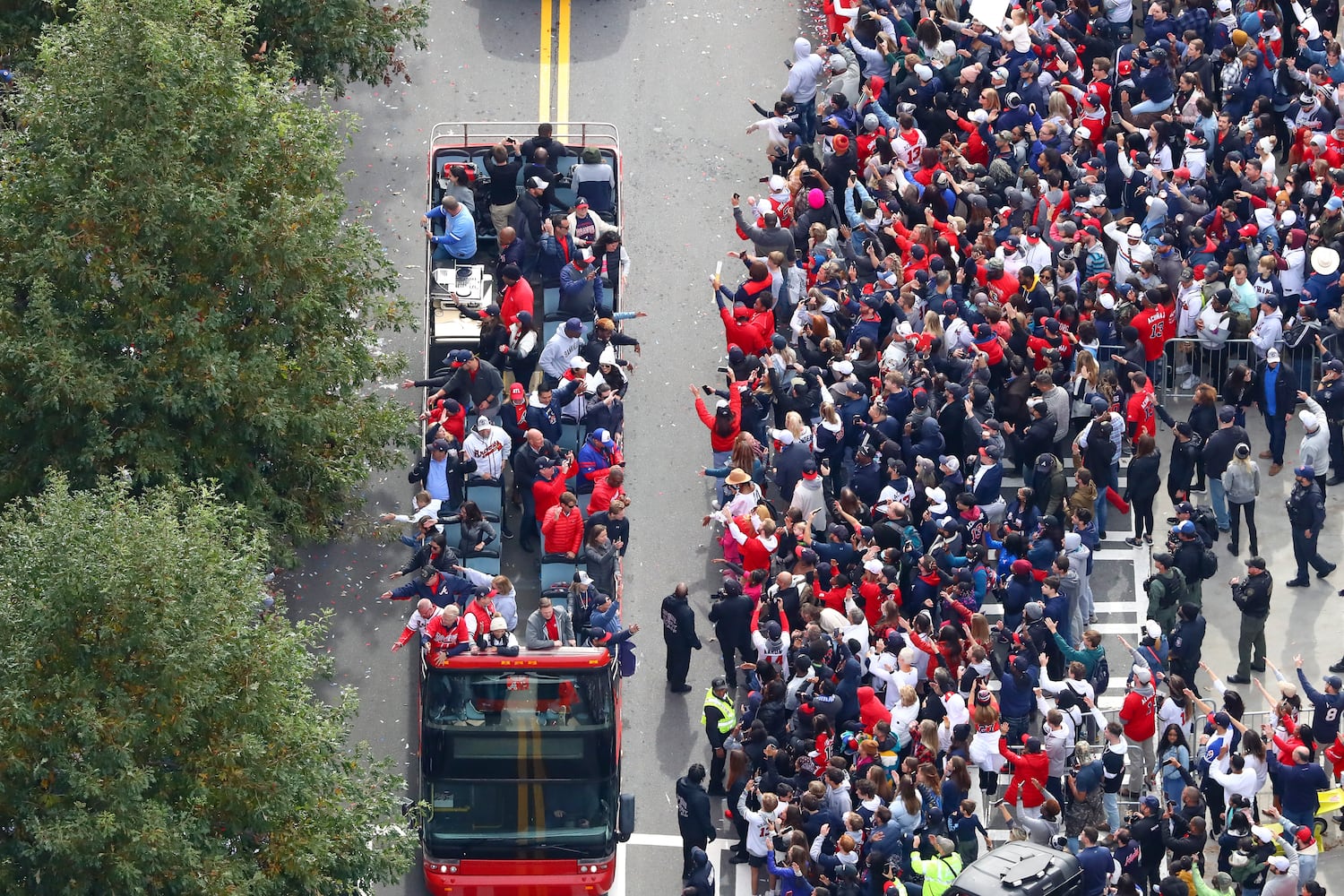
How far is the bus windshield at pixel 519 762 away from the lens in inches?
1094

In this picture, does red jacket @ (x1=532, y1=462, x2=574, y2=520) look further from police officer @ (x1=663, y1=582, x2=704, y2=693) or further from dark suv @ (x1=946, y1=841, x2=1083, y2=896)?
dark suv @ (x1=946, y1=841, x2=1083, y2=896)

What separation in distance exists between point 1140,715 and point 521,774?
6.44 meters

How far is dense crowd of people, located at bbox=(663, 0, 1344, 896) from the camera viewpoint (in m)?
27.5

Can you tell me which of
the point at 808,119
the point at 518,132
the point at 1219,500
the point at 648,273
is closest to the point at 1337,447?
the point at 1219,500

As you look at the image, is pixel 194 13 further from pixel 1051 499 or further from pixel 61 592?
pixel 1051 499

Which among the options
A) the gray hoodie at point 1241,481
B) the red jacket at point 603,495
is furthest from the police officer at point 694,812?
the gray hoodie at point 1241,481

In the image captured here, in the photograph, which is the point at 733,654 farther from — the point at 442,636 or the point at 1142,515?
the point at 1142,515

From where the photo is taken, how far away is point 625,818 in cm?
2791

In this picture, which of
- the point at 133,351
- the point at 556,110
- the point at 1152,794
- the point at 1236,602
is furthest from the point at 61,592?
the point at 556,110

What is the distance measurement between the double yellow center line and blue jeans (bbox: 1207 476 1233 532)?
11079mm

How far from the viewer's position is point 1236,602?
29922 millimetres

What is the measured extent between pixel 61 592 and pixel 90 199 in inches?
205

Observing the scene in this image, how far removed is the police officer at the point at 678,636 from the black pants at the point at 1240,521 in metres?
6.47

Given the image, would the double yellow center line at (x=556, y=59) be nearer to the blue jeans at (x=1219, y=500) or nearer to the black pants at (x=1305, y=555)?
the blue jeans at (x=1219, y=500)
